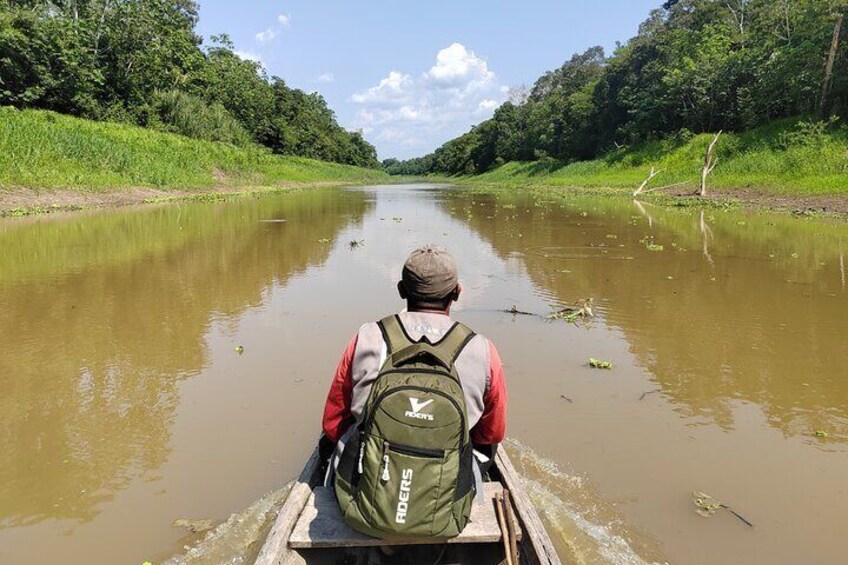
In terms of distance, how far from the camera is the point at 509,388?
537 cm

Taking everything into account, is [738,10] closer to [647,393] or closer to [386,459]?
[647,393]

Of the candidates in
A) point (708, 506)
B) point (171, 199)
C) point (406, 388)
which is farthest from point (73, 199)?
point (708, 506)

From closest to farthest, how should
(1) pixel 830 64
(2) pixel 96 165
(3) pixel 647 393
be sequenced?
(3) pixel 647 393, (2) pixel 96 165, (1) pixel 830 64

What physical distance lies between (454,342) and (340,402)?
2.10 feet

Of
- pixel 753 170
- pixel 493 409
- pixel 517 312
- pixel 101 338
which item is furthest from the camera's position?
pixel 753 170

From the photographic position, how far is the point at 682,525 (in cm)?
341

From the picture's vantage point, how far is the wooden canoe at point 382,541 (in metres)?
2.50

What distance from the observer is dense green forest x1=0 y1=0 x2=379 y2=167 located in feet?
94.1

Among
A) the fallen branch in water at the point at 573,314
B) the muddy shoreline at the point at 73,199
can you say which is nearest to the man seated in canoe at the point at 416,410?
the fallen branch in water at the point at 573,314

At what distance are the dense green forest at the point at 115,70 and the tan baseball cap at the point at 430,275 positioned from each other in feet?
107

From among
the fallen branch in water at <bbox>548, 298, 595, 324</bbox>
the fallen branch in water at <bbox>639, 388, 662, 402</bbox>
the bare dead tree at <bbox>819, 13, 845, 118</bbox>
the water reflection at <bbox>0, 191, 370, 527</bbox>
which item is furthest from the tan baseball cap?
the bare dead tree at <bbox>819, 13, 845, 118</bbox>

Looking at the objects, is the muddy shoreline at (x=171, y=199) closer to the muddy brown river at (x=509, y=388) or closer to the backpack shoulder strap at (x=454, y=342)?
the muddy brown river at (x=509, y=388)

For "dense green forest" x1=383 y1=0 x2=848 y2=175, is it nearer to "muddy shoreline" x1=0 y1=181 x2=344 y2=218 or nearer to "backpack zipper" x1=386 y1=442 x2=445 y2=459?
"muddy shoreline" x1=0 y1=181 x2=344 y2=218

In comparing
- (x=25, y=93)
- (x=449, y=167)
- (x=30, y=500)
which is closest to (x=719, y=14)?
(x=25, y=93)
